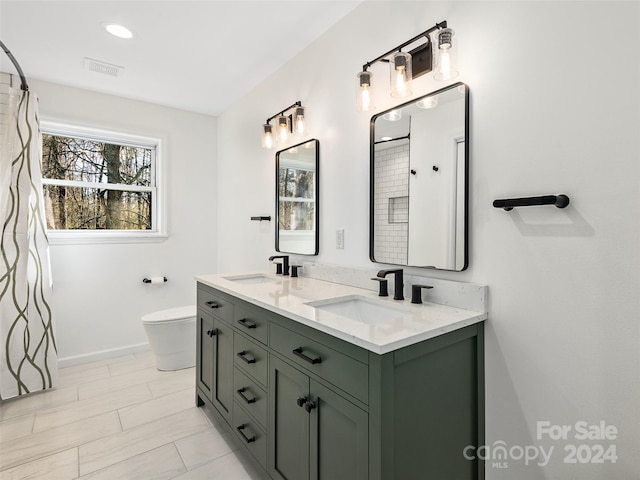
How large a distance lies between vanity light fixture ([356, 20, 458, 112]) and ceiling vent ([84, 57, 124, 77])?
2.10 metres

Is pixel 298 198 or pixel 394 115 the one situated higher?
pixel 394 115

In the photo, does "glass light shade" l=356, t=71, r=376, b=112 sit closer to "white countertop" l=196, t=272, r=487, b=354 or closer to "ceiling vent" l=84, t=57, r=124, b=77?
"white countertop" l=196, t=272, r=487, b=354

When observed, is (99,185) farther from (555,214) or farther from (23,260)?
(555,214)

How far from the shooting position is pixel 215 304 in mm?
2092

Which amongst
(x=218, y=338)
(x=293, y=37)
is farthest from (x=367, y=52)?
(x=218, y=338)

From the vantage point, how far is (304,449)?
131 cm

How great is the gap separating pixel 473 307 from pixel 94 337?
3.32m

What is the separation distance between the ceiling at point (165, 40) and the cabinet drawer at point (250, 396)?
80.2 inches

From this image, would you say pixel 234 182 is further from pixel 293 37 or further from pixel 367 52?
pixel 367 52

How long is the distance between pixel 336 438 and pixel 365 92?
153cm

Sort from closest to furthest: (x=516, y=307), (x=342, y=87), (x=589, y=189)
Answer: (x=589, y=189) < (x=516, y=307) < (x=342, y=87)

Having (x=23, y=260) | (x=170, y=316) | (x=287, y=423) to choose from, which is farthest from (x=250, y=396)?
(x=23, y=260)

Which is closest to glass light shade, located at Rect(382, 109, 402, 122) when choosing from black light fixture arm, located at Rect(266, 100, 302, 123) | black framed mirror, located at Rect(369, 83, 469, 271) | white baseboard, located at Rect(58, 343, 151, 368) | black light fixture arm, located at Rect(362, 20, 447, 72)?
black framed mirror, located at Rect(369, 83, 469, 271)

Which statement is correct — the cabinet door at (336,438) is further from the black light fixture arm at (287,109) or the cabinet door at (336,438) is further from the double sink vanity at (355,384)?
the black light fixture arm at (287,109)
